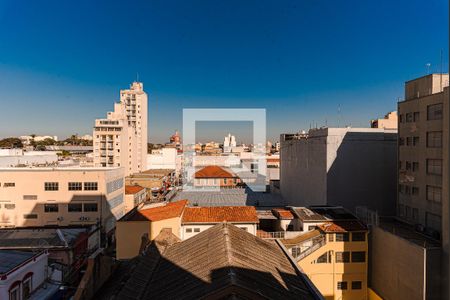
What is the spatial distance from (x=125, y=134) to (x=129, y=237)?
43.9m

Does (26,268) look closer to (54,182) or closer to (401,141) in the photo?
(54,182)

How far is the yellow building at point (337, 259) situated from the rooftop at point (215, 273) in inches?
244

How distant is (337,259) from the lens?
19312 mm

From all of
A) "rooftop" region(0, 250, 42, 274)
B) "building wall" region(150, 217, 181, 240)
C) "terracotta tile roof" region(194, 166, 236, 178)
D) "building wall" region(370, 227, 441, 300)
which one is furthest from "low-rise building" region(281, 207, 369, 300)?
Result: "terracotta tile roof" region(194, 166, 236, 178)

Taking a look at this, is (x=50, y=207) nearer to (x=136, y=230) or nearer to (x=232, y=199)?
(x=136, y=230)

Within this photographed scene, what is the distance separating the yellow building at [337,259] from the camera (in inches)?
752

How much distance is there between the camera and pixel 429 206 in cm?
1808

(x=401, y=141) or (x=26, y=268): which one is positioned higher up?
(x=401, y=141)

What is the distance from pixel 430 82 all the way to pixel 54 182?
3442cm

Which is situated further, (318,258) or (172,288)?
(318,258)

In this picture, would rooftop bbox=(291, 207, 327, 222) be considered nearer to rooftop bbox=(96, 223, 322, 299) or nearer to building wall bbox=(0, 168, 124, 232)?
rooftop bbox=(96, 223, 322, 299)

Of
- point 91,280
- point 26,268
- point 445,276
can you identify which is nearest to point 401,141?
point 445,276

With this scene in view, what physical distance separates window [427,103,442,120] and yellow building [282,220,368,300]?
785 centimetres

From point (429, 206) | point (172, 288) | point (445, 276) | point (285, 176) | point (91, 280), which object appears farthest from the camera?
point (285, 176)
